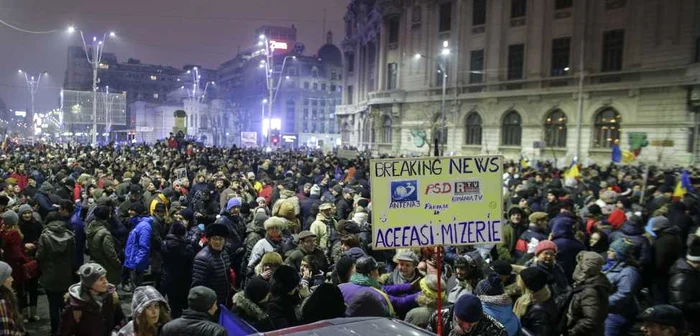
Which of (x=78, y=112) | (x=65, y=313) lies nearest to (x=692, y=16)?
(x=65, y=313)

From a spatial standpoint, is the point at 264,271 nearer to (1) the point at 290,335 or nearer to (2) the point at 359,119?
(1) the point at 290,335

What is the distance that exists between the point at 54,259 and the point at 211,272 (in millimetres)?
2363

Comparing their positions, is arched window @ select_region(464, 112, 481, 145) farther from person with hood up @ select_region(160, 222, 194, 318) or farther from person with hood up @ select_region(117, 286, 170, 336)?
person with hood up @ select_region(117, 286, 170, 336)

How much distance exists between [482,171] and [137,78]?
425 feet

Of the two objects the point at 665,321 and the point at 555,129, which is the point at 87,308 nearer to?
the point at 665,321

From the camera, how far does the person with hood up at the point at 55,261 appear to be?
6.42 meters

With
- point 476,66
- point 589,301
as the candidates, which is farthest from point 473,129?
point 589,301

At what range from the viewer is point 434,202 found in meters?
4.55

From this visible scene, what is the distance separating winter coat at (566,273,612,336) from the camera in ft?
15.6

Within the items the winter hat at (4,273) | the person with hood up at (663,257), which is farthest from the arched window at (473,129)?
the winter hat at (4,273)

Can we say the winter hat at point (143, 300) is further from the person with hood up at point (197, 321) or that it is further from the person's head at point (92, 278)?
the person's head at point (92, 278)

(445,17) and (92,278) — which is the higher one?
(445,17)

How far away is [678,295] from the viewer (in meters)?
5.41

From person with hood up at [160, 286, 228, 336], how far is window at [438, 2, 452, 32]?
40.5 meters
